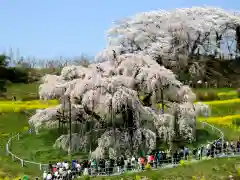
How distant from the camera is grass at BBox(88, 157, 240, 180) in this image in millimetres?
25859

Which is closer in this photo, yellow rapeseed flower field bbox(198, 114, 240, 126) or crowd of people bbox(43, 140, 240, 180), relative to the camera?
crowd of people bbox(43, 140, 240, 180)

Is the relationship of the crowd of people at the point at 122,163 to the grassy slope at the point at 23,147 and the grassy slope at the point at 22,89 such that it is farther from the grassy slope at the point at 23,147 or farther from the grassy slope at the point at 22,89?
the grassy slope at the point at 22,89

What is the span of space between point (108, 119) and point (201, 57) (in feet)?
136

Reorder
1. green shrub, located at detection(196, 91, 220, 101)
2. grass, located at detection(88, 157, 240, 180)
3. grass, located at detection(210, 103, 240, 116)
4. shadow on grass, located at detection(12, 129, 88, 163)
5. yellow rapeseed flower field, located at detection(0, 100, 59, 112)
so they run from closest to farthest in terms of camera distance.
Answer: grass, located at detection(88, 157, 240, 180) < shadow on grass, located at detection(12, 129, 88, 163) < yellow rapeseed flower field, located at detection(0, 100, 59, 112) < grass, located at detection(210, 103, 240, 116) < green shrub, located at detection(196, 91, 220, 101)

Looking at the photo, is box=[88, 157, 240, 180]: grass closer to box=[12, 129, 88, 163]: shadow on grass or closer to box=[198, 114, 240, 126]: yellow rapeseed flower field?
box=[12, 129, 88, 163]: shadow on grass

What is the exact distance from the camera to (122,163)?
2839cm

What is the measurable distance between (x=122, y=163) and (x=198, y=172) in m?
4.82

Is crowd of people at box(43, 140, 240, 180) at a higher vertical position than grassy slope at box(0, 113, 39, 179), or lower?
higher

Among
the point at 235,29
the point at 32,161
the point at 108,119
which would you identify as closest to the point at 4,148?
the point at 32,161

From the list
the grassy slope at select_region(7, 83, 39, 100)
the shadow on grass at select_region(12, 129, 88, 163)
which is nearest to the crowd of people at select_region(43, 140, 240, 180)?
the shadow on grass at select_region(12, 129, 88, 163)

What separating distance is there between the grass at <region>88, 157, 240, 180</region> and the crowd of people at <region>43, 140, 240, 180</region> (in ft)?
2.55

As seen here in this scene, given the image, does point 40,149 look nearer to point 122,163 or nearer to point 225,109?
point 122,163

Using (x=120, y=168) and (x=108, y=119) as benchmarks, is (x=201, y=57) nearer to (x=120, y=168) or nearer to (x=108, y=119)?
(x=108, y=119)

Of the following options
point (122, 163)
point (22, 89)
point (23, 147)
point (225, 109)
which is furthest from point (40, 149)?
point (22, 89)
